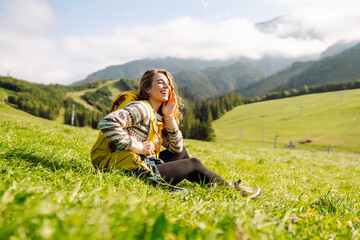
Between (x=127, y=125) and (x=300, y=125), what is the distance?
416ft

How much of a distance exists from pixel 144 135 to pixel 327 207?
11.8 ft

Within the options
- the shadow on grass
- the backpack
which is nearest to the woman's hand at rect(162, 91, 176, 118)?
the backpack

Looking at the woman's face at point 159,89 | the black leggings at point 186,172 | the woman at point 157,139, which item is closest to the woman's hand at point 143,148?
the woman at point 157,139

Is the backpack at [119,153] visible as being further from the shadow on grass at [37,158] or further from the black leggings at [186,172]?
the black leggings at [186,172]

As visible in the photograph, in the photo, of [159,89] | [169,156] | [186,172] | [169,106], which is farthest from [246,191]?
[159,89]

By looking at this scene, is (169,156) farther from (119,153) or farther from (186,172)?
(119,153)

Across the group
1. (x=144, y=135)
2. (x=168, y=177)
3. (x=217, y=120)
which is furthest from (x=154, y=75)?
(x=217, y=120)

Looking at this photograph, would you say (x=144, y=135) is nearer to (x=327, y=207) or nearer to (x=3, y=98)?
(x=327, y=207)

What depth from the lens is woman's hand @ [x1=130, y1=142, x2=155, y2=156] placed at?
4180mm

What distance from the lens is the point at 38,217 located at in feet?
5.53

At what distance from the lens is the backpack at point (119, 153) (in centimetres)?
409

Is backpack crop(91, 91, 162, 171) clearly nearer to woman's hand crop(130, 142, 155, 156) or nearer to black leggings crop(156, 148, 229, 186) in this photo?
woman's hand crop(130, 142, 155, 156)

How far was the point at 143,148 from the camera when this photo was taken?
4.29 meters

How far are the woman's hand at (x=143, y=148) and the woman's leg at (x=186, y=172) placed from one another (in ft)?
1.18
